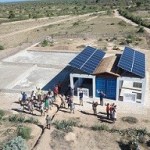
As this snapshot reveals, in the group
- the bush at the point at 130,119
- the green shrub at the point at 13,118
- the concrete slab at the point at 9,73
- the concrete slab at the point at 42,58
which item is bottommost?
the bush at the point at 130,119

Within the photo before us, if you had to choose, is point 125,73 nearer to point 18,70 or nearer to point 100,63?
point 100,63

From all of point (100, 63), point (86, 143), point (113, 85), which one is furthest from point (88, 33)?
point (86, 143)

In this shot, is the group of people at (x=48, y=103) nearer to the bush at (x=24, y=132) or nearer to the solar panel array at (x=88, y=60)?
the solar panel array at (x=88, y=60)

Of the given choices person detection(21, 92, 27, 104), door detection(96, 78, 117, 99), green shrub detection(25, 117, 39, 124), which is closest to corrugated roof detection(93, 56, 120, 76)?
door detection(96, 78, 117, 99)

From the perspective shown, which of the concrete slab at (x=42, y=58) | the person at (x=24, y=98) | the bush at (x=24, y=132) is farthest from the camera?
the concrete slab at (x=42, y=58)

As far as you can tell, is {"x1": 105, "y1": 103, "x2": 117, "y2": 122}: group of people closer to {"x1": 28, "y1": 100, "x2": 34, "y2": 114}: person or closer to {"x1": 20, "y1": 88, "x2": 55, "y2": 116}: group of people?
{"x1": 20, "y1": 88, "x2": 55, "y2": 116}: group of people

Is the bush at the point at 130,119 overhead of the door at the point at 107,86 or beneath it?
beneath

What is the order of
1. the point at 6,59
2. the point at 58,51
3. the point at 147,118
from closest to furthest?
1. the point at 147,118
2. the point at 6,59
3. the point at 58,51

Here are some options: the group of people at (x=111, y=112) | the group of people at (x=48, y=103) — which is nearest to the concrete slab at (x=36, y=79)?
the group of people at (x=48, y=103)
